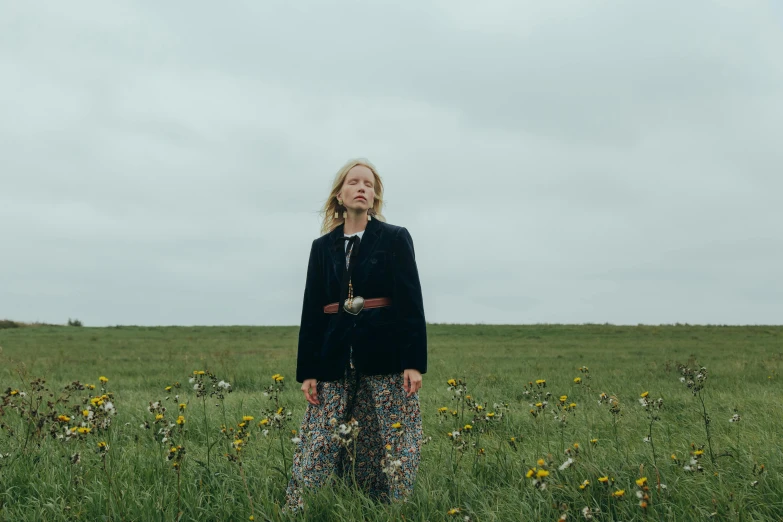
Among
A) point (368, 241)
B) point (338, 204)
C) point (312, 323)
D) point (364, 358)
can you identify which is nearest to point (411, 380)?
point (364, 358)

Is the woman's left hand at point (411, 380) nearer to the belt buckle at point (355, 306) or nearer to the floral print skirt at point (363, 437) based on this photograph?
the floral print skirt at point (363, 437)

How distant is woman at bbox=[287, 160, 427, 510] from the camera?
383 centimetres

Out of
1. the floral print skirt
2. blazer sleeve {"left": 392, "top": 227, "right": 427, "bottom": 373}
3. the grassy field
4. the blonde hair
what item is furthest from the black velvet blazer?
the grassy field

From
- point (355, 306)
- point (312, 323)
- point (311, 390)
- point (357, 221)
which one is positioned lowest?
point (311, 390)

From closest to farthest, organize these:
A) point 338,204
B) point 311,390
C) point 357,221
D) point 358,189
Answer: point 311,390 < point 358,189 < point 357,221 < point 338,204

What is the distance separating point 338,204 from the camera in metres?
4.54

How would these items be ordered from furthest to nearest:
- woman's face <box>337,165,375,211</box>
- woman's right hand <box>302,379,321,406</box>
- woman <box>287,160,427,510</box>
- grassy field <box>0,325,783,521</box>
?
woman's face <box>337,165,375,211</box> < woman's right hand <box>302,379,321,406</box> < woman <box>287,160,427,510</box> < grassy field <box>0,325,783,521</box>

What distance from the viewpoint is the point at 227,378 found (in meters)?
12.6

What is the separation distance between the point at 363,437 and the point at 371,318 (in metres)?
0.84

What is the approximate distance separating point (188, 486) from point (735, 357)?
17.9 m

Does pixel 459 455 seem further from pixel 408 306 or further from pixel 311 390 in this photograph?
pixel 408 306

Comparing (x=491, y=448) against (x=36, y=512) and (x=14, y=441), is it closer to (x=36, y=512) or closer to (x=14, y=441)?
(x=36, y=512)

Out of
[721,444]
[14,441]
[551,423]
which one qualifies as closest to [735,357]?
[551,423]

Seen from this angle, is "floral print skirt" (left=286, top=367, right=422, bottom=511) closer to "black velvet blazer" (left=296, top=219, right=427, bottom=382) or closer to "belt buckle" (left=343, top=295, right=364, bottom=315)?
"black velvet blazer" (left=296, top=219, right=427, bottom=382)
